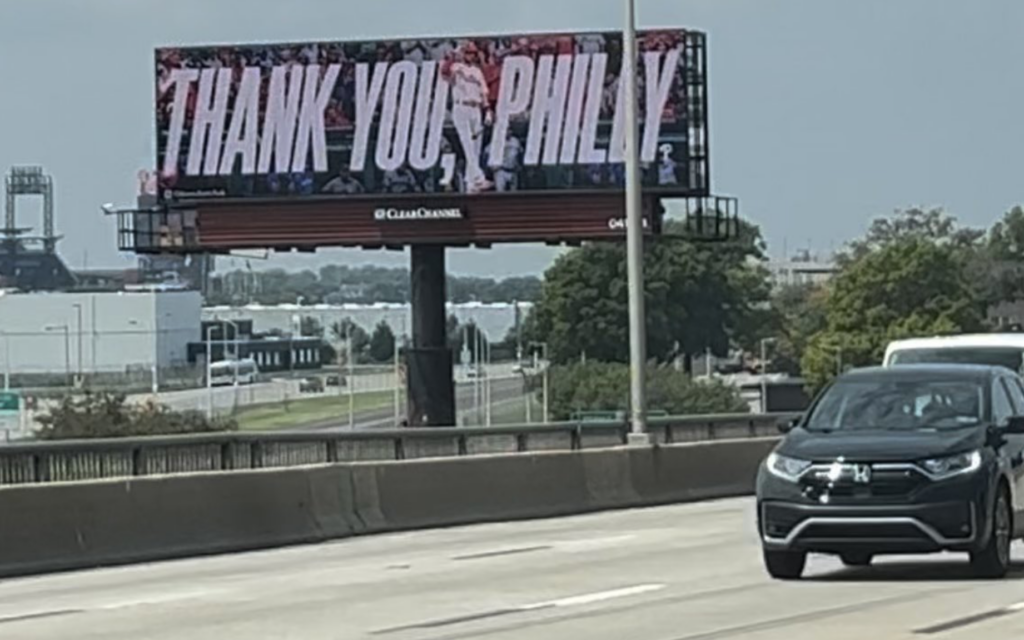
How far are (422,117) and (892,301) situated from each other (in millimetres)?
71905

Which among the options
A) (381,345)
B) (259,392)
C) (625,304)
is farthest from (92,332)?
(381,345)

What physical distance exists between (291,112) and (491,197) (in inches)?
244

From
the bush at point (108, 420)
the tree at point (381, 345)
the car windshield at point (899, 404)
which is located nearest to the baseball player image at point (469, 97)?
the bush at point (108, 420)

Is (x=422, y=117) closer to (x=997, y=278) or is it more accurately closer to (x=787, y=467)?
(x=787, y=467)

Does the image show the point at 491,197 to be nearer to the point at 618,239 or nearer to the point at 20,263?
the point at 618,239

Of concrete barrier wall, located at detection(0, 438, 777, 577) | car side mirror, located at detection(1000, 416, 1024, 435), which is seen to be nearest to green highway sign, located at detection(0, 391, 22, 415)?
concrete barrier wall, located at detection(0, 438, 777, 577)

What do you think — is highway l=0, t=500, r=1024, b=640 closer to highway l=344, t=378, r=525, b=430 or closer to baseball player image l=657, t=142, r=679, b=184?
baseball player image l=657, t=142, r=679, b=184

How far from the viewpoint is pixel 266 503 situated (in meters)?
25.4

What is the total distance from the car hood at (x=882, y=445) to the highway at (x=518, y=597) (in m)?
1.01

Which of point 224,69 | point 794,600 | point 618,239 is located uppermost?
point 224,69

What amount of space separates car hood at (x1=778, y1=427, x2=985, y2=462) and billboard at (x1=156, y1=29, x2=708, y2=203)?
143ft

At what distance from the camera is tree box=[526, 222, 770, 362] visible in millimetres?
119000

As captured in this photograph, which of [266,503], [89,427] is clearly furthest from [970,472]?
[89,427]

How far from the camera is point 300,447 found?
41.3 meters
